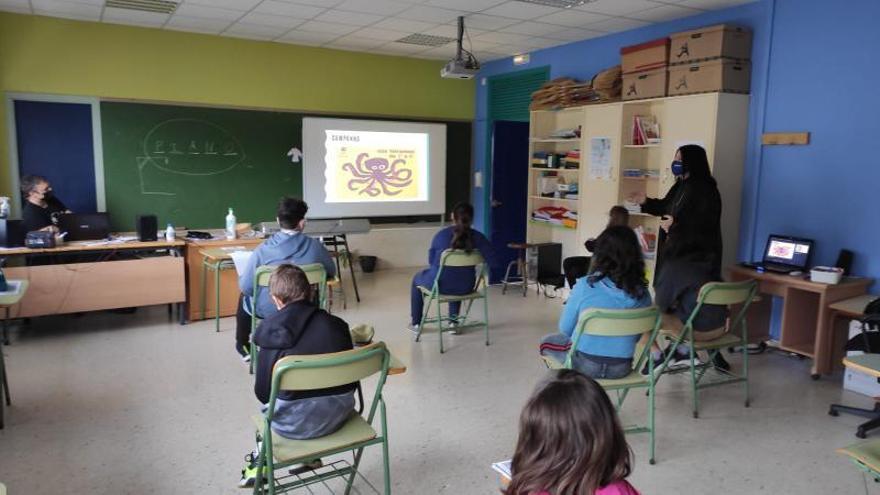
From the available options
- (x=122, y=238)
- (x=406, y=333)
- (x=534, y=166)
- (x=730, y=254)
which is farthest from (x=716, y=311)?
(x=122, y=238)

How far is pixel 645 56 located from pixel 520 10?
1.18 meters

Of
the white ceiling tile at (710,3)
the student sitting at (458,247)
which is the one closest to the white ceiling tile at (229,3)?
the student sitting at (458,247)

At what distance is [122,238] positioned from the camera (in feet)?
18.3

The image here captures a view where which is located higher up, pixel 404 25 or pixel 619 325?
pixel 404 25

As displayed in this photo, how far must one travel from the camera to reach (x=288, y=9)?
5656mm

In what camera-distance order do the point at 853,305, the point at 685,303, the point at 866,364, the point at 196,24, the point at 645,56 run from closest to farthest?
1. the point at 866,364
2. the point at 685,303
3. the point at 853,305
4. the point at 645,56
5. the point at 196,24

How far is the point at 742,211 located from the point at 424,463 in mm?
3702

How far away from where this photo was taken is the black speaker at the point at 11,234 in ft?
16.1

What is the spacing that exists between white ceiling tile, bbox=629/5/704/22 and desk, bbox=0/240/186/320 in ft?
14.9

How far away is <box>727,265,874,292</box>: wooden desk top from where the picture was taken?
4246 mm

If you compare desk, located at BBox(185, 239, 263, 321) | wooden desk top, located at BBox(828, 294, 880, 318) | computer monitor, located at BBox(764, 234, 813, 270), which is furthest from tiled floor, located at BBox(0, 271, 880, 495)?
computer monitor, located at BBox(764, 234, 813, 270)

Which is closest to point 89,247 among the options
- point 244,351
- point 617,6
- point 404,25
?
point 244,351

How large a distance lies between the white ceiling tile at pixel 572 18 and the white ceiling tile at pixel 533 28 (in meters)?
0.15

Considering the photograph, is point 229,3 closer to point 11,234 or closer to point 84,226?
point 84,226
